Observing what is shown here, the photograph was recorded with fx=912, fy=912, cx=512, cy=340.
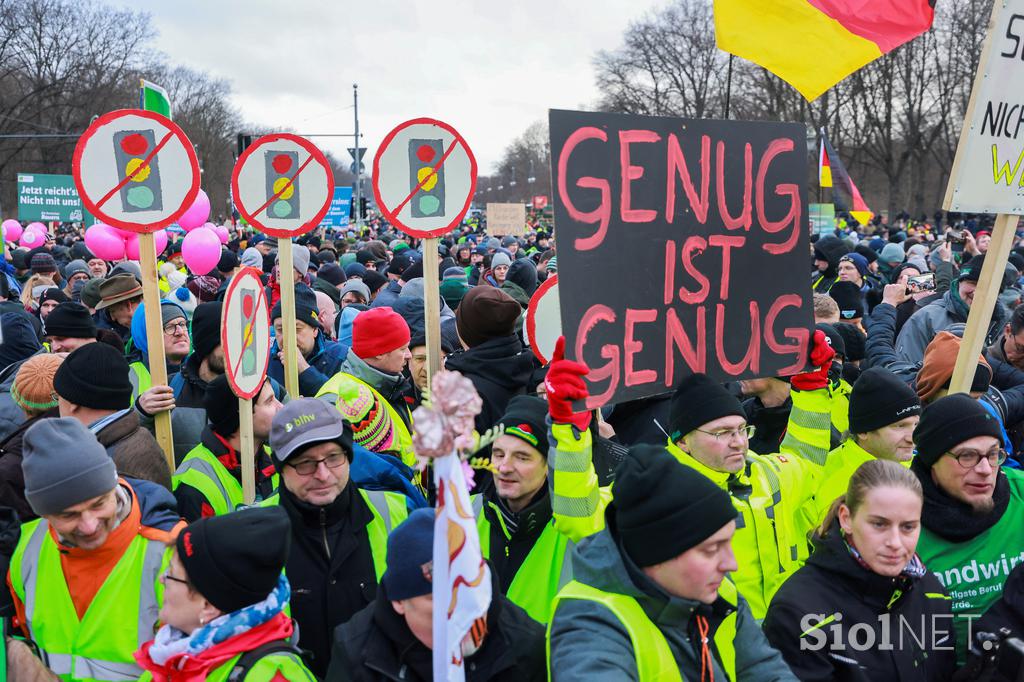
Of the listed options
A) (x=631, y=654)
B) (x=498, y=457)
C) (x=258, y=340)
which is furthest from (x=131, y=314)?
(x=631, y=654)

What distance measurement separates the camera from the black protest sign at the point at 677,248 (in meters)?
3.12

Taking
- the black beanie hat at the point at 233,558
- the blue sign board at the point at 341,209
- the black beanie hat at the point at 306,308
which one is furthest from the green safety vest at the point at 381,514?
the blue sign board at the point at 341,209

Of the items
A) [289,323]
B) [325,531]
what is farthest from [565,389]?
[289,323]

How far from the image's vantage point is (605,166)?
321 cm

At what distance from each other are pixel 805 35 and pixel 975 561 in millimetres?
2524

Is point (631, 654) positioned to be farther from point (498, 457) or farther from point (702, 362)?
point (702, 362)

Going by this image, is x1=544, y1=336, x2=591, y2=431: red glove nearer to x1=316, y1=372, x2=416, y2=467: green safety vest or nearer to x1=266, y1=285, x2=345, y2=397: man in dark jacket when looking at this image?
x1=316, y1=372, x2=416, y2=467: green safety vest

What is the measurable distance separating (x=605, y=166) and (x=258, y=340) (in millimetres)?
1779

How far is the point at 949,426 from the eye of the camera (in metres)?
3.23

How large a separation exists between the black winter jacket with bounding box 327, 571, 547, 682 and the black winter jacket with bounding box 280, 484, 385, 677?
63 cm

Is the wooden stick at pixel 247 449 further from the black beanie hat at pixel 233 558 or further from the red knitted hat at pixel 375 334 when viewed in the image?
the black beanie hat at pixel 233 558

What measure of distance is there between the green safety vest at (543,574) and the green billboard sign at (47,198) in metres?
21.4

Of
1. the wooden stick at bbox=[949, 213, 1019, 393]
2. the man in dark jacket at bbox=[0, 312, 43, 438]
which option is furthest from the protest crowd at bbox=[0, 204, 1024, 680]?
the man in dark jacket at bbox=[0, 312, 43, 438]

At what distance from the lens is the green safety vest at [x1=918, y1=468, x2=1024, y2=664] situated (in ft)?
10.3
